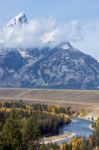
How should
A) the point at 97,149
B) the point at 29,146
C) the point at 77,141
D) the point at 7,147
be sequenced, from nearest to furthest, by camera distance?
the point at 7,147
the point at 29,146
the point at 97,149
the point at 77,141

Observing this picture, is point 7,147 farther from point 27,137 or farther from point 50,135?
point 50,135

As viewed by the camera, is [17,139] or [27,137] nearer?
[17,139]

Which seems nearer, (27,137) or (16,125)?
(16,125)

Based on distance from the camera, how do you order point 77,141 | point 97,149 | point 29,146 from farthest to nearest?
point 77,141, point 97,149, point 29,146

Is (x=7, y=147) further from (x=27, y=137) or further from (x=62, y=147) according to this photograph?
(x=62, y=147)

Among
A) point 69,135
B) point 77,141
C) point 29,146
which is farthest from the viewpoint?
point 69,135

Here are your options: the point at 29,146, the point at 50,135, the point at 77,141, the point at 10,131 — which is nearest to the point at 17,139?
the point at 10,131

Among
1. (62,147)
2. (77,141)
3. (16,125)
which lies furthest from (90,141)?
(16,125)

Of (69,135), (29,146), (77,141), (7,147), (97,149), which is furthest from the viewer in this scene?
(69,135)

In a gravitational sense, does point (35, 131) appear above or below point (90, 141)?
above
